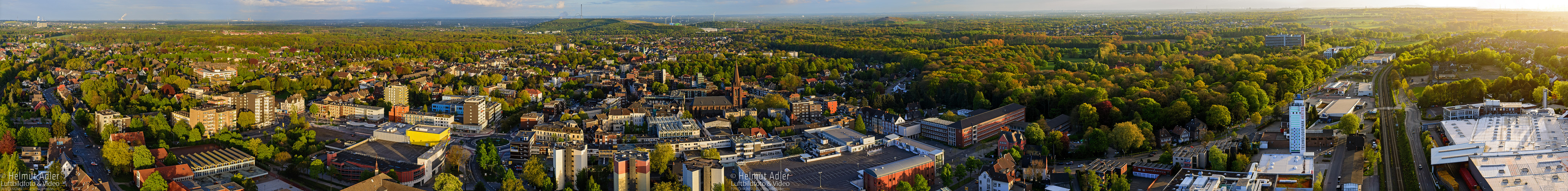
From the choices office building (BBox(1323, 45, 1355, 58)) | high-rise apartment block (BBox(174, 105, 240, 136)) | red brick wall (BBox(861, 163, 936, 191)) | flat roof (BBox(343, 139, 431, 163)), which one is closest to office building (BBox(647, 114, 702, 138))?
flat roof (BBox(343, 139, 431, 163))

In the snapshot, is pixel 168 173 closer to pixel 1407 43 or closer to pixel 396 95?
pixel 396 95

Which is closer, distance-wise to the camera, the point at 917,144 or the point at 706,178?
the point at 706,178

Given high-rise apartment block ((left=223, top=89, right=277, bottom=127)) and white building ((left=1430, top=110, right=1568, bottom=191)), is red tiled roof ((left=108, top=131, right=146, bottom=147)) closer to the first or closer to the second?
high-rise apartment block ((left=223, top=89, right=277, bottom=127))

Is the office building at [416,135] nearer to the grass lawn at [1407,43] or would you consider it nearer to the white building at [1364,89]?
the white building at [1364,89]

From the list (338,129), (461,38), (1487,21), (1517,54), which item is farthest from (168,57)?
(1487,21)

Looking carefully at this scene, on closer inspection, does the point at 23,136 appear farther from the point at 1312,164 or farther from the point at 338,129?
the point at 1312,164

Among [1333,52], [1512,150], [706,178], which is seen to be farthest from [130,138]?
[1333,52]
